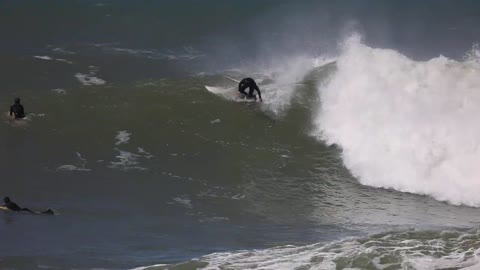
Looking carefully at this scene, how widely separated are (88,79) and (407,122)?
38.3 feet

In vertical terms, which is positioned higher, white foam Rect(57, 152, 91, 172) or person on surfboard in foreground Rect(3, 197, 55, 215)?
white foam Rect(57, 152, 91, 172)

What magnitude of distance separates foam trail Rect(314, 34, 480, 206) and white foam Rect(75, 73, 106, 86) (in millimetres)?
7910

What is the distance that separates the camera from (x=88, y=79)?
2741cm

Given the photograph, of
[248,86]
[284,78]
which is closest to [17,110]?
[248,86]

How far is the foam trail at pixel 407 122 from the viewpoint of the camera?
19.6m

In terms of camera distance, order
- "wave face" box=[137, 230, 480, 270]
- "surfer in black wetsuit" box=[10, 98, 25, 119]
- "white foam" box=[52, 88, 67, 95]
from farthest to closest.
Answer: "white foam" box=[52, 88, 67, 95] → "surfer in black wetsuit" box=[10, 98, 25, 119] → "wave face" box=[137, 230, 480, 270]

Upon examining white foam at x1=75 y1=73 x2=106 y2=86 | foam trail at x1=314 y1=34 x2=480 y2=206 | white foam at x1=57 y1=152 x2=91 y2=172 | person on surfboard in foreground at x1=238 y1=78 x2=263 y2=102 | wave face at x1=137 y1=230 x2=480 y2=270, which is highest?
white foam at x1=75 y1=73 x2=106 y2=86

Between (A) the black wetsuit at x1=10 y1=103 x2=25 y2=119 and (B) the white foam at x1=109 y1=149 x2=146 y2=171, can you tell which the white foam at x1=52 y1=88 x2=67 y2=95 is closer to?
(A) the black wetsuit at x1=10 y1=103 x2=25 y2=119

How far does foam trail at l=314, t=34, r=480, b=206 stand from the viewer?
64.5 feet

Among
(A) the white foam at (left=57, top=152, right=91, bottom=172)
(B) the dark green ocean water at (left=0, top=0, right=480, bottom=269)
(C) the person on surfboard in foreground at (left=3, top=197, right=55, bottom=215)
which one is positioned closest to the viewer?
(B) the dark green ocean water at (left=0, top=0, right=480, bottom=269)

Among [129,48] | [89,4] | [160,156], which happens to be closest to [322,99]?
[160,156]

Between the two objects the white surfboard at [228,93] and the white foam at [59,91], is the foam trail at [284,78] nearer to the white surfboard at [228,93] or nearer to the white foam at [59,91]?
the white surfboard at [228,93]

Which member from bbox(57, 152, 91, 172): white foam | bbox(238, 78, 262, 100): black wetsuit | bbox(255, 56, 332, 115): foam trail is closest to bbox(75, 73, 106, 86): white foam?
bbox(238, 78, 262, 100): black wetsuit

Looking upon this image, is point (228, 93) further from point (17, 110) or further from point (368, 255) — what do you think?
point (368, 255)
